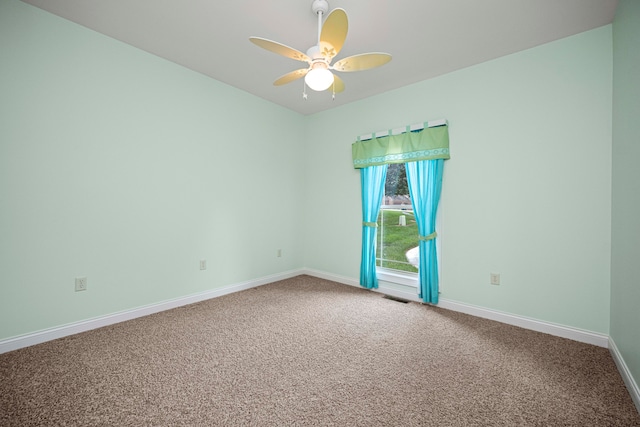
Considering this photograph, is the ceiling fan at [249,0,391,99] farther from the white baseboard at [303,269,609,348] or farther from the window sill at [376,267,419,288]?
the white baseboard at [303,269,609,348]

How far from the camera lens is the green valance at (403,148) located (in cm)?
298

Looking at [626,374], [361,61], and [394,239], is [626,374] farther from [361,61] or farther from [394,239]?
[361,61]

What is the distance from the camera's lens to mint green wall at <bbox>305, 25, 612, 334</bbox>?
221 cm

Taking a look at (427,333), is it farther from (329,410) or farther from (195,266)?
(195,266)

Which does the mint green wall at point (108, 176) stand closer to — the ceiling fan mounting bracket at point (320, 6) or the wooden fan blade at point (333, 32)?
the ceiling fan mounting bracket at point (320, 6)

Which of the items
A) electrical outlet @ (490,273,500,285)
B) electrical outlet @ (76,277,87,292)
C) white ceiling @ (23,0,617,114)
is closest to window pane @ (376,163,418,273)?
electrical outlet @ (490,273,500,285)

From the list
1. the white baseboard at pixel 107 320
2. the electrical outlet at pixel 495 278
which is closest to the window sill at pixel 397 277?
the electrical outlet at pixel 495 278

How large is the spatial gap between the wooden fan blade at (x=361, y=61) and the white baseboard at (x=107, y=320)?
2880 millimetres

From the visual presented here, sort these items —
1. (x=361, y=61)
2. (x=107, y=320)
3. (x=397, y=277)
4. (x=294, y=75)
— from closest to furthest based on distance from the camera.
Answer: (x=361, y=61) → (x=294, y=75) → (x=107, y=320) → (x=397, y=277)

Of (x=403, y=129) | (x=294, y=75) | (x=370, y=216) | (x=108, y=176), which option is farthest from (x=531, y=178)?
(x=108, y=176)

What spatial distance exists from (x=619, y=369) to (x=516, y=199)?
1442 millimetres

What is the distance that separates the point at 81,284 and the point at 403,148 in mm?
3607

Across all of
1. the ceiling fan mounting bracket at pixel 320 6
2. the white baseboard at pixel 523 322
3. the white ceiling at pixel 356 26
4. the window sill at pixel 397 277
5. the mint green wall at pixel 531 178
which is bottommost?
the white baseboard at pixel 523 322

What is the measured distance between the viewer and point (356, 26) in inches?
86.8
